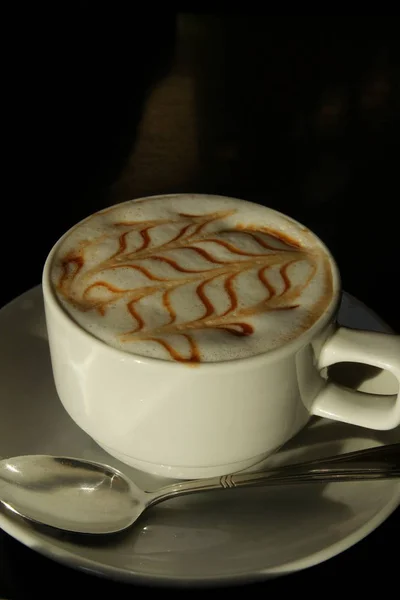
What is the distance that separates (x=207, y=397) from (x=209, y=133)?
4.35ft

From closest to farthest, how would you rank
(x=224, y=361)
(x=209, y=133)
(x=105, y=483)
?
(x=224, y=361)
(x=105, y=483)
(x=209, y=133)

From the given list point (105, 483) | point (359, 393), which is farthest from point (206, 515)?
point (359, 393)

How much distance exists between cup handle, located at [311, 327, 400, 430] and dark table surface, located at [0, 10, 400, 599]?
0.16 meters

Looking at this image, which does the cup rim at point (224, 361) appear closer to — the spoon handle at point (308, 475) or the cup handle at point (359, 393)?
the cup handle at point (359, 393)

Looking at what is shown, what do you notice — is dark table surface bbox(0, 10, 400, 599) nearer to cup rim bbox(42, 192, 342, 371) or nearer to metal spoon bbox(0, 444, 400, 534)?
metal spoon bbox(0, 444, 400, 534)

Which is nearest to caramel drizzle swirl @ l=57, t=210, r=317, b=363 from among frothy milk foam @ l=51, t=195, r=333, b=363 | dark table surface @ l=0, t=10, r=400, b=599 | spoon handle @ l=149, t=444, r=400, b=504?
frothy milk foam @ l=51, t=195, r=333, b=363

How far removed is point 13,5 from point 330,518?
2.45m

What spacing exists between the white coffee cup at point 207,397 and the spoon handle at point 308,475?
0.02 m

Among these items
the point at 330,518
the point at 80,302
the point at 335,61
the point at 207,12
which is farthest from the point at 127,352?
the point at 207,12

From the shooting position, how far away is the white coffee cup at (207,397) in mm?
776

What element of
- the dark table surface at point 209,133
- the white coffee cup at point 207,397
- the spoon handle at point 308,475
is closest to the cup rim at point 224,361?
the white coffee cup at point 207,397

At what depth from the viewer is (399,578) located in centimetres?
86

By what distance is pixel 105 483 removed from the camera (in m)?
0.88

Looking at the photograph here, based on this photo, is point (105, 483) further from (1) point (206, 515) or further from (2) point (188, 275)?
(2) point (188, 275)
